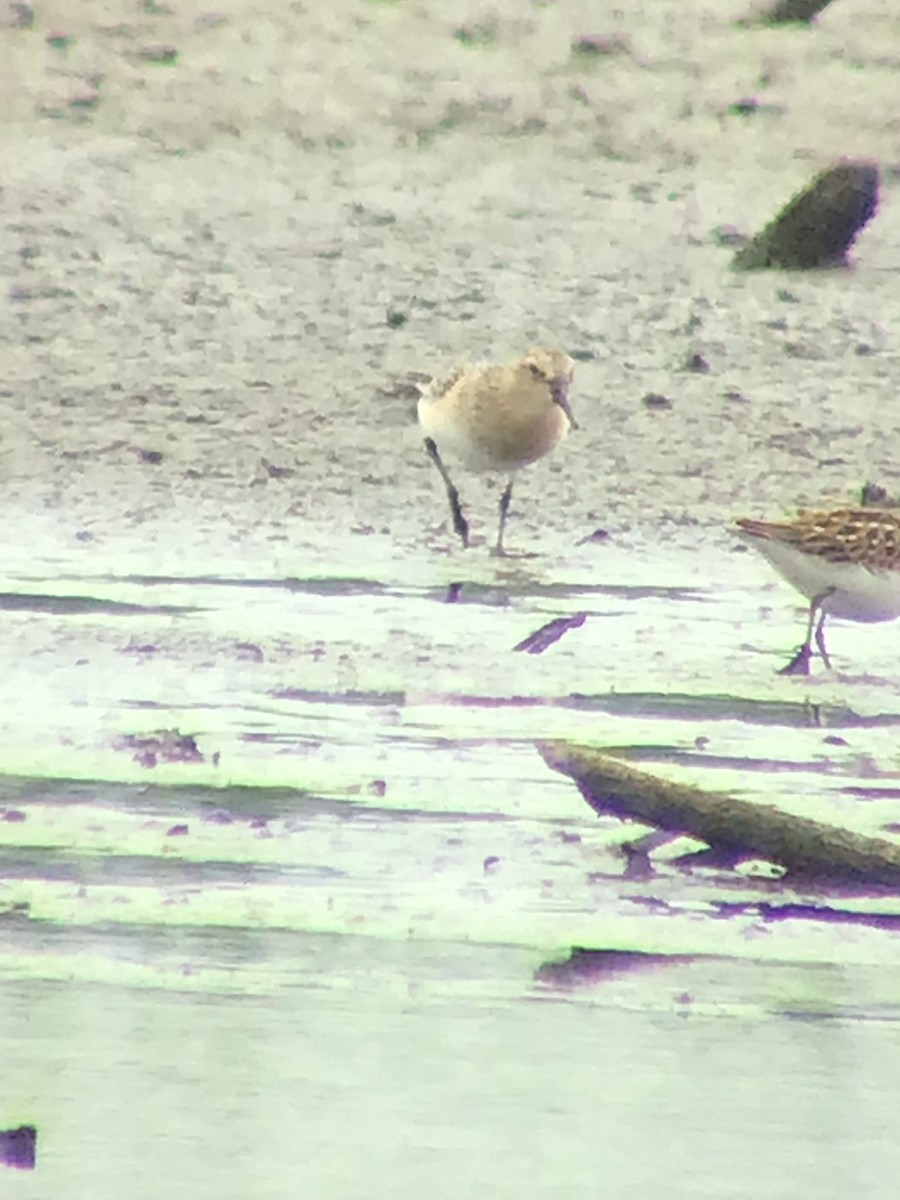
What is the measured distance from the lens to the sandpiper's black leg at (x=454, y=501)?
2.65 meters

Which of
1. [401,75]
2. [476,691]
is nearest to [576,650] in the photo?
[476,691]

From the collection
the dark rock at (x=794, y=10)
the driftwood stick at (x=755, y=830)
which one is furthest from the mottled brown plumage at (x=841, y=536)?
the dark rock at (x=794, y=10)

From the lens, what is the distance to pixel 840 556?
1.96 meters

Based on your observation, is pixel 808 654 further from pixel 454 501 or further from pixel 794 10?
pixel 794 10

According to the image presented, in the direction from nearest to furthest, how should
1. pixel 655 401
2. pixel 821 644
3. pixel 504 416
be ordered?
pixel 821 644 < pixel 504 416 < pixel 655 401

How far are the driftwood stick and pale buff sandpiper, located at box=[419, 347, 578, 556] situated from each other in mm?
1092

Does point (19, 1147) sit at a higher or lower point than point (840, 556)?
lower

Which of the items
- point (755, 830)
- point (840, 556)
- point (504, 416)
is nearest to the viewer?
point (755, 830)

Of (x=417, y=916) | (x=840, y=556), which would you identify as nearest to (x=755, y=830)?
(x=417, y=916)

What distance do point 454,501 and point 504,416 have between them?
0.39ft

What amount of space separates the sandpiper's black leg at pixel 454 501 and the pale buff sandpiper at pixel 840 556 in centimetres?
67

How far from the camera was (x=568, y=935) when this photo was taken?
1.53 m

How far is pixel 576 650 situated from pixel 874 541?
1.07 feet

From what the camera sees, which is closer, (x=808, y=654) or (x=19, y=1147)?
(x=19, y=1147)
